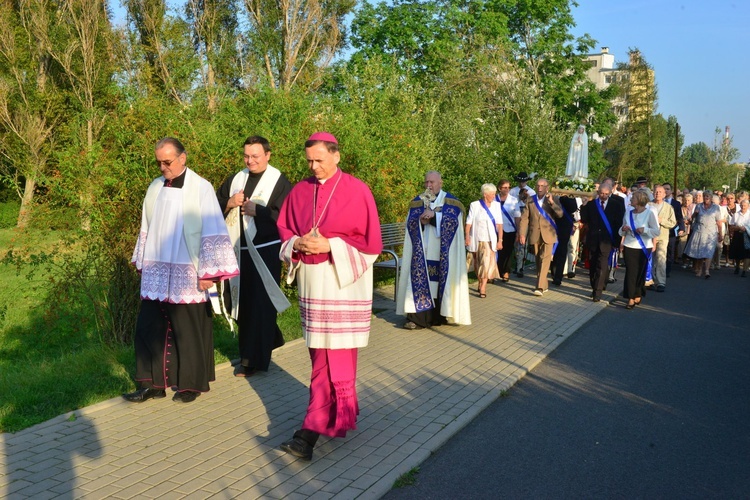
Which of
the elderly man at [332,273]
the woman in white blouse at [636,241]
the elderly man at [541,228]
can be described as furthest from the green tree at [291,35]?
the elderly man at [332,273]

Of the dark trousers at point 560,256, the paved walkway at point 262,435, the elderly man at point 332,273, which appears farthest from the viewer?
the dark trousers at point 560,256

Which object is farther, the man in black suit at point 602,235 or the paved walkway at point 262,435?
the man in black suit at point 602,235

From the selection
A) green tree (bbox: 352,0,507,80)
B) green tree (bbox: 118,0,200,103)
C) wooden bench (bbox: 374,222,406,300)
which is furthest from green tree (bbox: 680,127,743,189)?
wooden bench (bbox: 374,222,406,300)

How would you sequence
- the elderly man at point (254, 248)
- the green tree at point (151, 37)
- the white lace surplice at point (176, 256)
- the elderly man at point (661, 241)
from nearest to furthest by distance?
the white lace surplice at point (176, 256) → the elderly man at point (254, 248) → the elderly man at point (661, 241) → the green tree at point (151, 37)

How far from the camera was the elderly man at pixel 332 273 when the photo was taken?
18.2 feet

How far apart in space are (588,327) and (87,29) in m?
27.2

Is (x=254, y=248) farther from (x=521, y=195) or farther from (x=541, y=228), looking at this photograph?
(x=521, y=195)

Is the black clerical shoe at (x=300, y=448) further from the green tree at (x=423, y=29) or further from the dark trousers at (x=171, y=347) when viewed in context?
the green tree at (x=423, y=29)

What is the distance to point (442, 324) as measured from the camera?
10.8 m

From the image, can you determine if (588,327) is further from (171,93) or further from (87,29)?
(87,29)

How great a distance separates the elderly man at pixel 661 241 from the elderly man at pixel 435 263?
662cm

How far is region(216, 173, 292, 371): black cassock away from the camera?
7.50 meters

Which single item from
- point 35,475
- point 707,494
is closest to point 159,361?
point 35,475

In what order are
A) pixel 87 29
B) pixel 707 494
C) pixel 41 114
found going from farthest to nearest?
1. pixel 41 114
2. pixel 87 29
3. pixel 707 494
